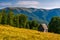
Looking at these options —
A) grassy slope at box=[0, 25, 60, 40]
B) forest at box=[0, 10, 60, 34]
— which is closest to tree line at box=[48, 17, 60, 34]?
forest at box=[0, 10, 60, 34]

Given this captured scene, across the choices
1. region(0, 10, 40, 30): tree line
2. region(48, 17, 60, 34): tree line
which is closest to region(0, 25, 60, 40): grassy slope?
region(48, 17, 60, 34): tree line

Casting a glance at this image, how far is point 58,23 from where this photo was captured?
4035 inches

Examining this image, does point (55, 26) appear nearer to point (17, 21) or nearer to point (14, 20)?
point (17, 21)

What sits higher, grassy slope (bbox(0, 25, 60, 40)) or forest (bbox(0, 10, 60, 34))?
grassy slope (bbox(0, 25, 60, 40))

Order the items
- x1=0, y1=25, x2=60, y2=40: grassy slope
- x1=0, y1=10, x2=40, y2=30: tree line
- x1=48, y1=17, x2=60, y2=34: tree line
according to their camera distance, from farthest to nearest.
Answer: x1=0, y1=10, x2=40, y2=30: tree line < x1=48, y1=17, x2=60, y2=34: tree line < x1=0, y1=25, x2=60, y2=40: grassy slope

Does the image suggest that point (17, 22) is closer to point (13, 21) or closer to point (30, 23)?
point (13, 21)

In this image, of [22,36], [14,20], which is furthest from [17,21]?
[22,36]

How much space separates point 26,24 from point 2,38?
127403 millimetres

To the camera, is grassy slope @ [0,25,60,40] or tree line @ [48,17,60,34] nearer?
grassy slope @ [0,25,60,40]

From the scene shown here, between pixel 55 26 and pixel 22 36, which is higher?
pixel 22 36

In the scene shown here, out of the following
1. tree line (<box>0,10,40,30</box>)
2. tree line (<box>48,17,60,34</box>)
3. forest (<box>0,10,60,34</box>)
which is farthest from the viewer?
tree line (<box>0,10,40,30</box>)

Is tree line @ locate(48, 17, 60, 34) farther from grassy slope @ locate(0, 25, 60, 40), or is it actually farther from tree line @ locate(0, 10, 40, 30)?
grassy slope @ locate(0, 25, 60, 40)

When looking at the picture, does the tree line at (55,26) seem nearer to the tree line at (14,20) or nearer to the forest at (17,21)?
the forest at (17,21)

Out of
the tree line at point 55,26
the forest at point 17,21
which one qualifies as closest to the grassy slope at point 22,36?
the tree line at point 55,26
